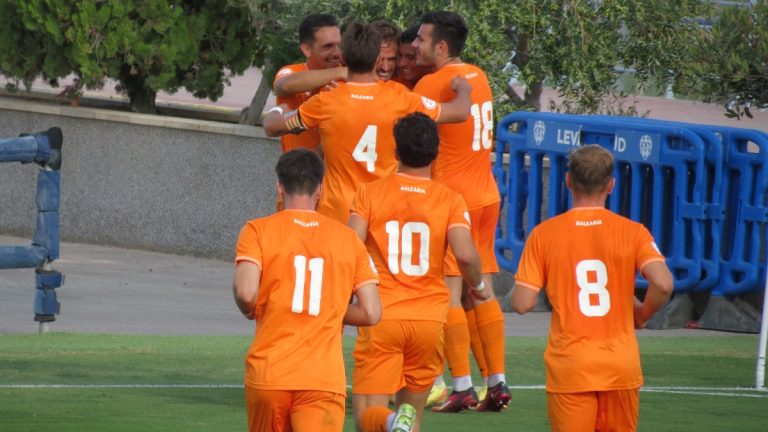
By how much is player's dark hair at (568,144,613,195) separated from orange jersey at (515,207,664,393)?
0.35 feet

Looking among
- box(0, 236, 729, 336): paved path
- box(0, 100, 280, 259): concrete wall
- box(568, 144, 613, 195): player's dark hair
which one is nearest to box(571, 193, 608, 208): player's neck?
box(568, 144, 613, 195): player's dark hair

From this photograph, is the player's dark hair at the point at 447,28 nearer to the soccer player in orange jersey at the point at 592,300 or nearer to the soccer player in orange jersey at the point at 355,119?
the soccer player in orange jersey at the point at 355,119

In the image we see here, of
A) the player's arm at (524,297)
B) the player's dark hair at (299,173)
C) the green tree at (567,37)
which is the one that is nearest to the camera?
the player's dark hair at (299,173)

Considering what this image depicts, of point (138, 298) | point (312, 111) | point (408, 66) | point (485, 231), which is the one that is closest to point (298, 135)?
point (312, 111)

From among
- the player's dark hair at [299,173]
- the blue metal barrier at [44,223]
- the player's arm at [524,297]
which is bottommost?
the blue metal barrier at [44,223]

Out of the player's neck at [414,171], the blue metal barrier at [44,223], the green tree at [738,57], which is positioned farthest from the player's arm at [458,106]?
the blue metal barrier at [44,223]

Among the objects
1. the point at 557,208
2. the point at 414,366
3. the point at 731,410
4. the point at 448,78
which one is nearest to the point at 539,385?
the point at 731,410

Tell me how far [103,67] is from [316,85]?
9428 millimetres

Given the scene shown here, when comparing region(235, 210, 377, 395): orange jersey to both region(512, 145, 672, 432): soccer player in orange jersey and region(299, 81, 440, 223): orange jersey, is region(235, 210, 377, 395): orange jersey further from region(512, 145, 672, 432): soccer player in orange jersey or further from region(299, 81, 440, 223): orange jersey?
region(299, 81, 440, 223): orange jersey

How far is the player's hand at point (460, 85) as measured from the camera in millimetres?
8578

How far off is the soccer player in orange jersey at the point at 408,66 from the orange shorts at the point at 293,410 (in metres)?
3.52

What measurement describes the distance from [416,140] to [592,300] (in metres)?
1.29

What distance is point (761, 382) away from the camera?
10344 mm

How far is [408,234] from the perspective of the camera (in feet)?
23.5
